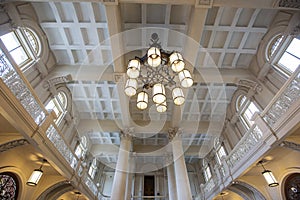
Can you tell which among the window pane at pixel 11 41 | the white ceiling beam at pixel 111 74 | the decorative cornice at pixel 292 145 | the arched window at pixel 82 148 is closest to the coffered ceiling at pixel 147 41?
the white ceiling beam at pixel 111 74

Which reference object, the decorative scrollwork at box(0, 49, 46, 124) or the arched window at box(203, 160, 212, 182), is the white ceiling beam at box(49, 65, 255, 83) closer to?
the decorative scrollwork at box(0, 49, 46, 124)

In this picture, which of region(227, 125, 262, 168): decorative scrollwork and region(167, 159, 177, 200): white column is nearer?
region(227, 125, 262, 168): decorative scrollwork

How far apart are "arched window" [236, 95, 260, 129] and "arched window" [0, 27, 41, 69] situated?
9894mm

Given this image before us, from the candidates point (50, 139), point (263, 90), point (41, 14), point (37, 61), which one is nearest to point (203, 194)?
point (263, 90)

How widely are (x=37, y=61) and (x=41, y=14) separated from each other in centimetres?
188

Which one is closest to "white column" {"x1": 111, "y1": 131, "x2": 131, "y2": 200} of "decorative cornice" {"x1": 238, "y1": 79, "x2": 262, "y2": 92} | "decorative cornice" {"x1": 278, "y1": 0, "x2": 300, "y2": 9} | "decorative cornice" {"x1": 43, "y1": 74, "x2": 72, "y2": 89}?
"decorative cornice" {"x1": 43, "y1": 74, "x2": 72, "y2": 89}

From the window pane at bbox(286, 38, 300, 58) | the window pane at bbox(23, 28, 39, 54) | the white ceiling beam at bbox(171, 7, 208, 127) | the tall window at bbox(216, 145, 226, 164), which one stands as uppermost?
the window pane at bbox(23, 28, 39, 54)

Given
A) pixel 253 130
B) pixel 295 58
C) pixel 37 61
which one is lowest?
pixel 253 130

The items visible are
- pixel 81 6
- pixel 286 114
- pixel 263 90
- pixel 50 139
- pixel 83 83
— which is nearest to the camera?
pixel 286 114

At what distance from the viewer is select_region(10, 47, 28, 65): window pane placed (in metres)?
6.57

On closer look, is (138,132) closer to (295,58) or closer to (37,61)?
(37,61)

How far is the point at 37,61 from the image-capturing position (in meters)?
7.52

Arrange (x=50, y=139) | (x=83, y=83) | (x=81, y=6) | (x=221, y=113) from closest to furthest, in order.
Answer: (x=50, y=139), (x=81, y=6), (x=83, y=83), (x=221, y=113)

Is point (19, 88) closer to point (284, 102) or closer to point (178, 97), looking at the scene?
point (178, 97)
